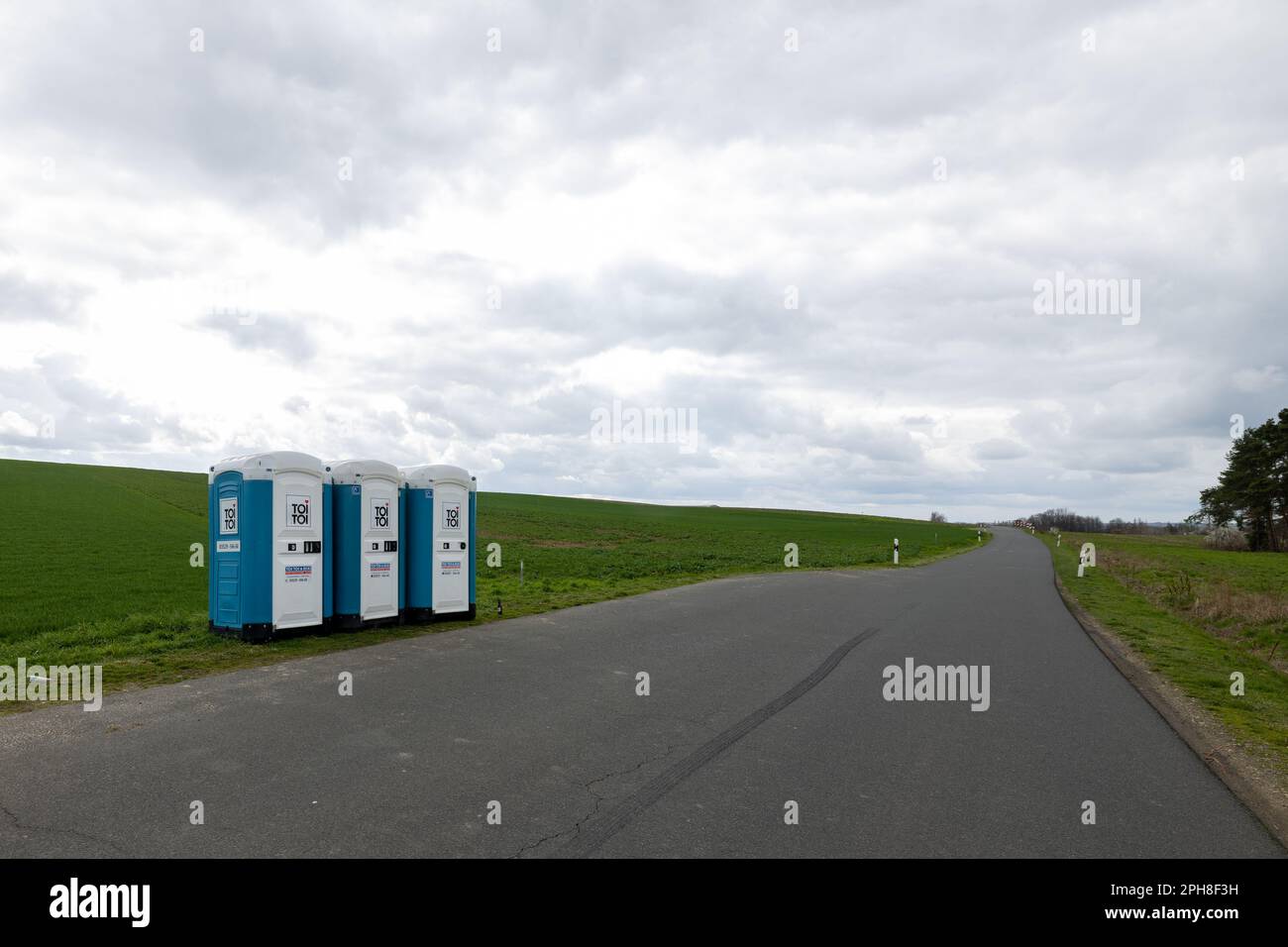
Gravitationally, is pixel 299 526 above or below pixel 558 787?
above

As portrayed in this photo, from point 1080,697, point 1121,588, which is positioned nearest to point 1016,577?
point 1121,588

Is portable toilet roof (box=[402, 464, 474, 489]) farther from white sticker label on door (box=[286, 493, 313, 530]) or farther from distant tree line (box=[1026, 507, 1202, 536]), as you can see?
distant tree line (box=[1026, 507, 1202, 536])

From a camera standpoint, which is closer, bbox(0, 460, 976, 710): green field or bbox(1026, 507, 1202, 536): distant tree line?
bbox(0, 460, 976, 710): green field

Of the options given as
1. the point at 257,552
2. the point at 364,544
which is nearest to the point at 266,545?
the point at 257,552

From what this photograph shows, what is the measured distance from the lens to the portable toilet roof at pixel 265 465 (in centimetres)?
1048

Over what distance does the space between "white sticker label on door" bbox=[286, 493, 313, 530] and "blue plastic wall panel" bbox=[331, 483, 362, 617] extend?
2.62ft

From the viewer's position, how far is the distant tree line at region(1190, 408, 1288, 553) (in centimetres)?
6088

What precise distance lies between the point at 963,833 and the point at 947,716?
2874 millimetres

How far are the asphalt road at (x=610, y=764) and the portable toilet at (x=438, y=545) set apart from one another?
7.96 feet

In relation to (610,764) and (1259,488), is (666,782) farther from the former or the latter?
(1259,488)

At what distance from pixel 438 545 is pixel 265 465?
10.2 feet

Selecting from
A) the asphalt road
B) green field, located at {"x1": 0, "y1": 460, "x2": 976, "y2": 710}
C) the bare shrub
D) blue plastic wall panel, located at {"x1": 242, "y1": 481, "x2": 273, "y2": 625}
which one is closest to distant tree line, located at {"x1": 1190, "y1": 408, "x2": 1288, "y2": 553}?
the bare shrub

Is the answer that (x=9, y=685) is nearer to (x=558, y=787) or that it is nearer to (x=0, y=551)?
(x=558, y=787)
